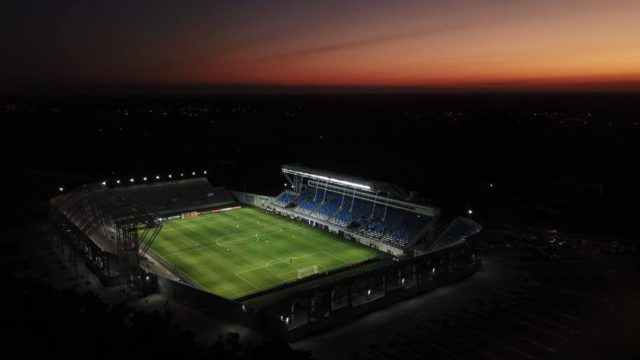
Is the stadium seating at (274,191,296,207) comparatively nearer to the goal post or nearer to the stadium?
the stadium

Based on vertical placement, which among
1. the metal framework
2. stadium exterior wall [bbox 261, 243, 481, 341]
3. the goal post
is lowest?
the goal post

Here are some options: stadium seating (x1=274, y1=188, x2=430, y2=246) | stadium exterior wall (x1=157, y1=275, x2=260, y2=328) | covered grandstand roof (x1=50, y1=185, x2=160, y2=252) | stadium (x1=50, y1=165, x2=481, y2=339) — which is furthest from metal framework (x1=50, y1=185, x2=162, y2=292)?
stadium seating (x1=274, y1=188, x2=430, y2=246)

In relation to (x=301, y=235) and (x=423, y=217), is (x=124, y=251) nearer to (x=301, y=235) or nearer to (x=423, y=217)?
(x=301, y=235)

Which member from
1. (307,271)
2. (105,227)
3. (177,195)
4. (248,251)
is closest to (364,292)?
(307,271)

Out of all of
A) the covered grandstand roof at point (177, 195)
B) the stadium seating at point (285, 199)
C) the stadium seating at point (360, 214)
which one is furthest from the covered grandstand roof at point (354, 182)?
the covered grandstand roof at point (177, 195)

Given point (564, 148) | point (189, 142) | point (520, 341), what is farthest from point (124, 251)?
point (564, 148)

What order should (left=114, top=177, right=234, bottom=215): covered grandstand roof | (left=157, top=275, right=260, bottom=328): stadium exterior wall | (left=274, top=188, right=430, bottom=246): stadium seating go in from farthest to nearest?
1. (left=114, top=177, right=234, bottom=215): covered grandstand roof
2. (left=274, top=188, right=430, bottom=246): stadium seating
3. (left=157, top=275, right=260, bottom=328): stadium exterior wall

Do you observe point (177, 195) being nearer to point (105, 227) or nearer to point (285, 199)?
point (285, 199)
